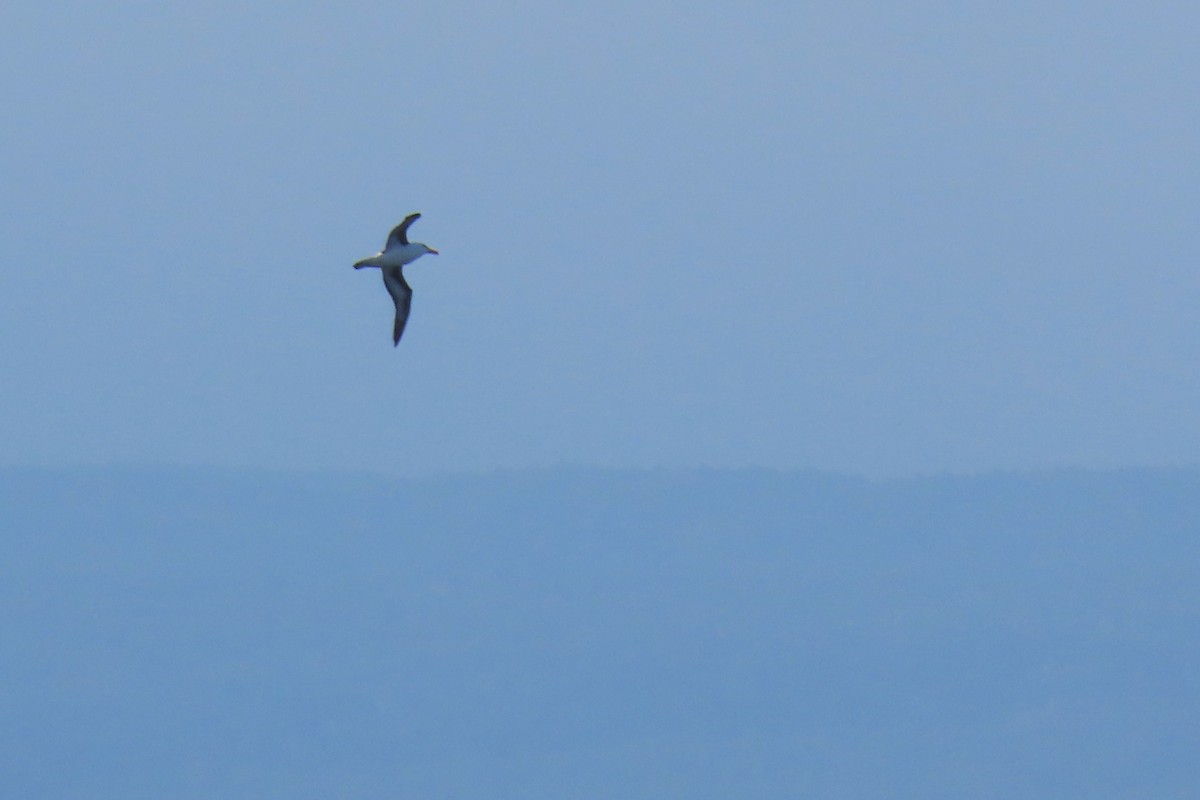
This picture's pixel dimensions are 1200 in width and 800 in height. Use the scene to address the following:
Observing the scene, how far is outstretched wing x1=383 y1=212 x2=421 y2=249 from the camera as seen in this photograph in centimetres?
1875

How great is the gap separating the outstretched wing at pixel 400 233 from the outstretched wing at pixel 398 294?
52cm

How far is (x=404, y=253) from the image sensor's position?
1927cm

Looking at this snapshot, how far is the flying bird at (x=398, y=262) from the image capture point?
1914 cm

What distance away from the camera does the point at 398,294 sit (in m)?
20.0

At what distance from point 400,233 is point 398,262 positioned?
46 cm

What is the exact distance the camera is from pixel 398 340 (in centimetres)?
1978

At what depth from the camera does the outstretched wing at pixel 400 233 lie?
61.5ft

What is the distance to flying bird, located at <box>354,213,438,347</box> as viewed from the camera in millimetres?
19141

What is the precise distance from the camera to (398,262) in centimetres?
1945

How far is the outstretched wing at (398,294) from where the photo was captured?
19.8m

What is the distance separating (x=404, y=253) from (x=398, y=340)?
1.02 m

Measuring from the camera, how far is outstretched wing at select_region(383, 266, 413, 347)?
64.8ft

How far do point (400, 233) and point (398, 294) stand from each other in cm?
106

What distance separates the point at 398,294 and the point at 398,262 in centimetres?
60
